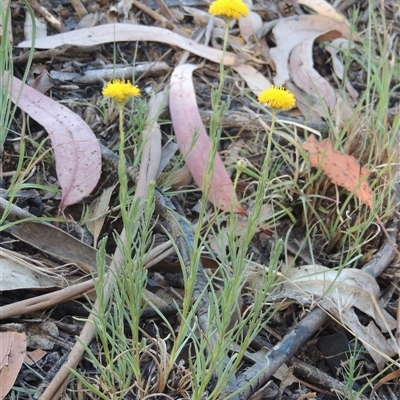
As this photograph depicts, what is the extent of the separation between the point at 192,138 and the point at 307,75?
804 millimetres

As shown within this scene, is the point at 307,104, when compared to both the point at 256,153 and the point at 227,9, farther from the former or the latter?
the point at 227,9

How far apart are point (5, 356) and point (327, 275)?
32.5 inches

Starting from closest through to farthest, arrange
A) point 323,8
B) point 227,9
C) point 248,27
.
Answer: point 227,9, point 248,27, point 323,8

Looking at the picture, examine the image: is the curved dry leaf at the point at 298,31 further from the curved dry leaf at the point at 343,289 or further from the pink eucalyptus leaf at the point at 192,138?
the curved dry leaf at the point at 343,289

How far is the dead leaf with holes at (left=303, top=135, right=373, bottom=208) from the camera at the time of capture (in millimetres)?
1802

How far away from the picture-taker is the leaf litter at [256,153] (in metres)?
1.57

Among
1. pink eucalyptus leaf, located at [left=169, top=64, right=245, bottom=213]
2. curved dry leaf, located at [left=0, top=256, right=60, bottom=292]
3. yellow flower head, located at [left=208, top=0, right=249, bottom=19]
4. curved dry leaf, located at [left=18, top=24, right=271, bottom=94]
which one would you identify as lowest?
curved dry leaf, located at [left=0, top=256, right=60, bottom=292]

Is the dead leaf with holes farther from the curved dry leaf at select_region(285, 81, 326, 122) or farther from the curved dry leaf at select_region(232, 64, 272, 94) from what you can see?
the curved dry leaf at select_region(232, 64, 272, 94)

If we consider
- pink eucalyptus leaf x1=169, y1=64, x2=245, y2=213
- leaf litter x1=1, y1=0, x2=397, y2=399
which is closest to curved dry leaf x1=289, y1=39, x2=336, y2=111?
leaf litter x1=1, y1=0, x2=397, y2=399

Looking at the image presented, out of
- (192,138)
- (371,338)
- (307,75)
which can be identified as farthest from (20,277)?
(307,75)

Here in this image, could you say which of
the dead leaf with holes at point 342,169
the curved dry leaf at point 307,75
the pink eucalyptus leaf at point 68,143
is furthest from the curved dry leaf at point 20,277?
the curved dry leaf at point 307,75

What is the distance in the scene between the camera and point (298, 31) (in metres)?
2.54

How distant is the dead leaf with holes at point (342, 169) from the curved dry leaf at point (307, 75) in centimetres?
45

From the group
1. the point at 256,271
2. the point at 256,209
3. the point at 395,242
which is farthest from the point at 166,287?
the point at 395,242
